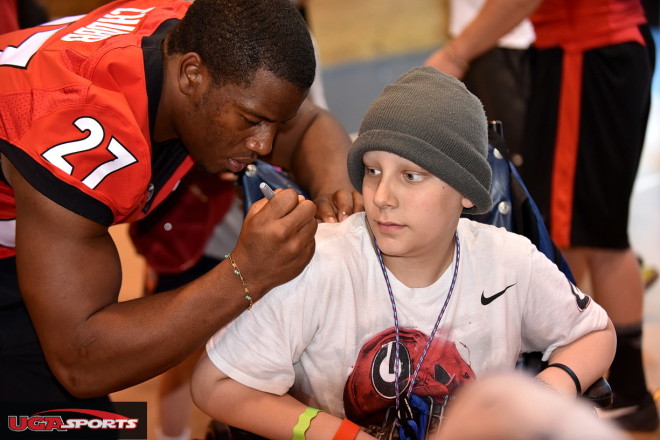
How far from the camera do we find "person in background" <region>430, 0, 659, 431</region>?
2543 mm

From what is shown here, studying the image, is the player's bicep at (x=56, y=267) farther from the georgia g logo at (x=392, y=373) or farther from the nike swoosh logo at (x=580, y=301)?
the nike swoosh logo at (x=580, y=301)

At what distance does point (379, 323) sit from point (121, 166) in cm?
64

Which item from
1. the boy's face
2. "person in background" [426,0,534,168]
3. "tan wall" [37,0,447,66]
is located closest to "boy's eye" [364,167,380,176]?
the boy's face

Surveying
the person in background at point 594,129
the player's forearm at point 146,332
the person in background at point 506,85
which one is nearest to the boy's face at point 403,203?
the player's forearm at point 146,332

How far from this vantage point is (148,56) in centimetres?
183

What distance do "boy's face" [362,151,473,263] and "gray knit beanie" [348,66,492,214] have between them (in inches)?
1.3

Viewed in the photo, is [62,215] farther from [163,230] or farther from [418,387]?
[163,230]

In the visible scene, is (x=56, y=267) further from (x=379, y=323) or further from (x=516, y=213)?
(x=516, y=213)

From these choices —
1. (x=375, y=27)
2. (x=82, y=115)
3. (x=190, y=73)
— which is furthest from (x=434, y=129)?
(x=375, y=27)

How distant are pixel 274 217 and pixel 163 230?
42.3 inches

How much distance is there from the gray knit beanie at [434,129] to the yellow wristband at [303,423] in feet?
1.75

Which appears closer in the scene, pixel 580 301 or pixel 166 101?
pixel 580 301

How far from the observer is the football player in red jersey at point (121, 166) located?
5.20 ft

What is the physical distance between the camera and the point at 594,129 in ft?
8.59
